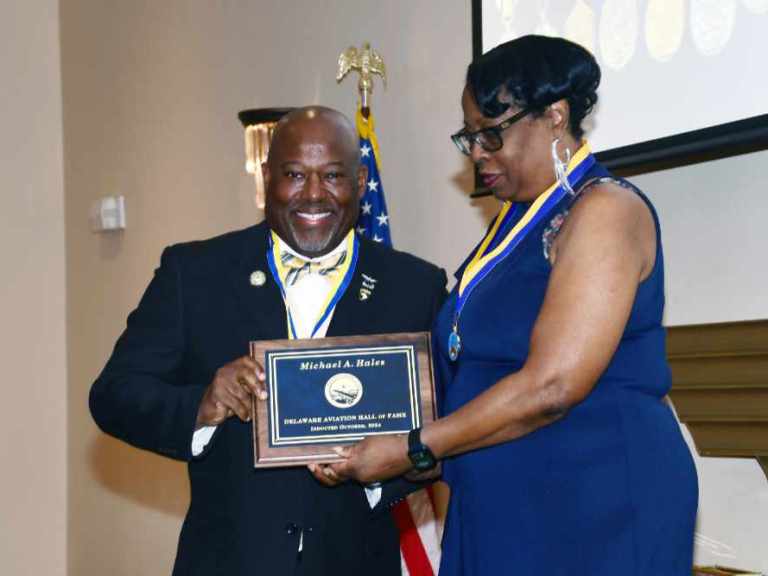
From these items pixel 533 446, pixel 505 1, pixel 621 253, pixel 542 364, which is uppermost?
pixel 505 1

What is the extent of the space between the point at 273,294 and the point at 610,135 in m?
1.43

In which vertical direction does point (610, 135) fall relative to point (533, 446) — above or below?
above

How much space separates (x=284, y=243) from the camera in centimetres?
322

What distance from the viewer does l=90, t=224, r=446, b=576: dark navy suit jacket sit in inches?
118

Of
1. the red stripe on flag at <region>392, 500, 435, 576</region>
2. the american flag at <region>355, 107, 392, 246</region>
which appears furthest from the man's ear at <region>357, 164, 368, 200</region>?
the red stripe on flag at <region>392, 500, 435, 576</region>

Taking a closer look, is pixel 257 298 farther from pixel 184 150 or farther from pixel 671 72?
pixel 184 150

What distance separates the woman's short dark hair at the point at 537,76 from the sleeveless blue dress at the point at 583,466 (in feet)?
0.61

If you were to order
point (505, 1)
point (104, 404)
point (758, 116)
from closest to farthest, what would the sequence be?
1. point (104, 404)
2. point (758, 116)
3. point (505, 1)

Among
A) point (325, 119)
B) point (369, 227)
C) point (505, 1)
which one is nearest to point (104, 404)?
point (325, 119)

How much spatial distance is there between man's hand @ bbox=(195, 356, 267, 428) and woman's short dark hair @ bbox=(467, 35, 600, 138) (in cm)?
81

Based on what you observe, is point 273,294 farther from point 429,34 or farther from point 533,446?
point 429,34

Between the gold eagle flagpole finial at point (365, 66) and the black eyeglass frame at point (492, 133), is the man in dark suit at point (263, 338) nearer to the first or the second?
the black eyeglass frame at point (492, 133)

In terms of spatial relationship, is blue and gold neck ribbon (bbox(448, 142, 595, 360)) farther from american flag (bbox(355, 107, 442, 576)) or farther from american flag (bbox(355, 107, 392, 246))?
american flag (bbox(355, 107, 392, 246))

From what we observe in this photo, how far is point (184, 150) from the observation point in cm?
647
